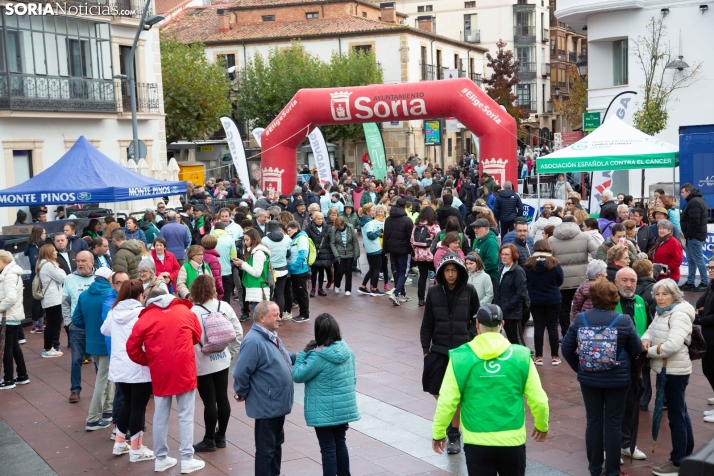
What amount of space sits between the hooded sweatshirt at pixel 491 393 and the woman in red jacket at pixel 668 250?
7511mm

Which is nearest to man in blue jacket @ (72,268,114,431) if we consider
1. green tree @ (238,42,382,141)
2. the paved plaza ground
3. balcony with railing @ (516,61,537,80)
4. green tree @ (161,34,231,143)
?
the paved plaza ground

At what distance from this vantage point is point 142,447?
25.8 feet

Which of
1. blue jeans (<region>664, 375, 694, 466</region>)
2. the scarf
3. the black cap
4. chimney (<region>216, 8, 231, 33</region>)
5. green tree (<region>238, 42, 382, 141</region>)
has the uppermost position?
chimney (<region>216, 8, 231, 33</region>)

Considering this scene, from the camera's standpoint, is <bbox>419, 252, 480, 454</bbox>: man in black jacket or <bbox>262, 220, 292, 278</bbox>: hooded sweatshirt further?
<bbox>262, 220, 292, 278</bbox>: hooded sweatshirt

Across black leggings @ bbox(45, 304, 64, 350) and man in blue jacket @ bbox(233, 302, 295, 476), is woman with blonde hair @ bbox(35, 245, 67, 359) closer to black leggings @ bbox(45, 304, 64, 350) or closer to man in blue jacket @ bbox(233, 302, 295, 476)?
black leggings @ bbox(45, 304, 64, 350)

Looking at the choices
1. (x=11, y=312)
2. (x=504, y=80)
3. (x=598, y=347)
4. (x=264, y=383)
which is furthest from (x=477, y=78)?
(x=264, y=383)

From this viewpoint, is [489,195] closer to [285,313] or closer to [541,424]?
[285,313]

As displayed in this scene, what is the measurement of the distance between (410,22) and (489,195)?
172ft

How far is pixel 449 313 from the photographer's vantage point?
7.53m

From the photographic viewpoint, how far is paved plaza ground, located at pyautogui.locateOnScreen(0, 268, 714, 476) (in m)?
7.58

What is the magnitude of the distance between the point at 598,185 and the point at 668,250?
26.6 feet

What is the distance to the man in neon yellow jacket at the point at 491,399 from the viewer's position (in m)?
5.36

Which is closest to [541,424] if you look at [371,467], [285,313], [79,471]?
[371,467]

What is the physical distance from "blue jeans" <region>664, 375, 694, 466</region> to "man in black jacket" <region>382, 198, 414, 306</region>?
777 cm
